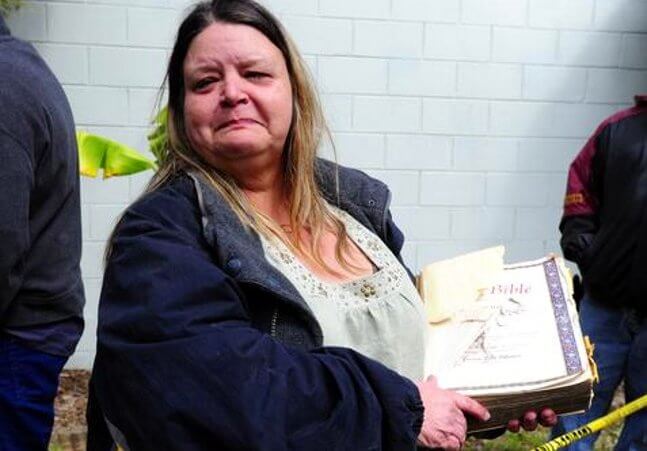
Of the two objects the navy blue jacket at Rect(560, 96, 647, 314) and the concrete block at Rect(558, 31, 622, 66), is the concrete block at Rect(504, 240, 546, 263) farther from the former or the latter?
the navy blue jacket at Rect(560, 96, 647, 314)

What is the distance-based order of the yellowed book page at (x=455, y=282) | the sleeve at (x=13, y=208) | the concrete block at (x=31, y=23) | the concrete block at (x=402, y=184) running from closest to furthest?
the yellowed book page at (x=455, y=282) → the sleeve at (x=13, y=208) → the concrete block at (x=31, y=23) → the concrete block at (x=402, y=184)

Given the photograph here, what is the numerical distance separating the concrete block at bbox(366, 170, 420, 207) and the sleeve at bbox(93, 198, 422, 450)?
3474 mm

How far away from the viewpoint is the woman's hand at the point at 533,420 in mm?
1458

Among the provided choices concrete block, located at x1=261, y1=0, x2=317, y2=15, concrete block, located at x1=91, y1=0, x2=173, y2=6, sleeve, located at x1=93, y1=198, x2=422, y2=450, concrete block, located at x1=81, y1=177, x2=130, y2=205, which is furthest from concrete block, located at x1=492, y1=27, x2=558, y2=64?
sleeve, located at x1=93, y1=198, x2=422, y2=450

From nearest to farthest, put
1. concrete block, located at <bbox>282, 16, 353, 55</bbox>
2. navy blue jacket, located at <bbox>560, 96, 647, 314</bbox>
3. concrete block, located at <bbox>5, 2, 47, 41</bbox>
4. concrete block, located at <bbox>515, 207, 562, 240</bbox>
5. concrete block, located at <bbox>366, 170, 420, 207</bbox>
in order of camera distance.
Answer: navy blue jacket, located at <bbox>560, 96, 647, 314</bbox> < concrete block, located at <bbox>5, 2, 47, 41</bbox> < concrete block, located at <bbox>282, 16, 353, 55</bbox> < concrete block, located at <bbox>366, 170, 420, 207</bbox> < concrete block, located at <bbox>515, 207, 562, 240</bbox>

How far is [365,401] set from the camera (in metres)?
1.26

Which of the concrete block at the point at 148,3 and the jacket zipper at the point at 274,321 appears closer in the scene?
the jacket zipper at the point at 274,321

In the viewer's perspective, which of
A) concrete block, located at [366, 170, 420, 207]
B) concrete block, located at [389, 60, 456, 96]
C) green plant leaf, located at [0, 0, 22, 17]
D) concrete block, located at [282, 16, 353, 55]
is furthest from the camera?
concrete block, located at [366, 170, 420, 207]

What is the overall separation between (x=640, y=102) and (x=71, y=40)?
2869 millimetres

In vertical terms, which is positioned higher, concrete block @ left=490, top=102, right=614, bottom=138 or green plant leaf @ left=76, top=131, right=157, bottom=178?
concrete block @ left=490, top=102, right=614, bottom=138

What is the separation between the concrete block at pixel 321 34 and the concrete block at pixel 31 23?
129 cm

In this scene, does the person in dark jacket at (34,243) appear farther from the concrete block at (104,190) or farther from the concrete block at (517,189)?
the concrete block at (517,189)

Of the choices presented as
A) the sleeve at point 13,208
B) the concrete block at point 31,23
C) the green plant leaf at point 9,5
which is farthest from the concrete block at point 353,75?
the sleeve at point 13,208

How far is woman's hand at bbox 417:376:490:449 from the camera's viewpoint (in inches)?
53.5
